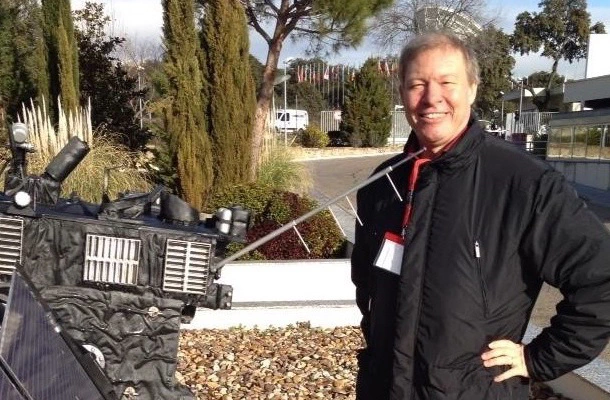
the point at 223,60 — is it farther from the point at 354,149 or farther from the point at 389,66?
the point at 389,66

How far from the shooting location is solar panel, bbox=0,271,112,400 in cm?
138

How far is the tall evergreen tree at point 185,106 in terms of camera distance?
8.56m

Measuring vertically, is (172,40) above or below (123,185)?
above

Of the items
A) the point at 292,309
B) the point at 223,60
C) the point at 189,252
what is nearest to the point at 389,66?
the point at 223,60

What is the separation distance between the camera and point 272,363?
196 inches

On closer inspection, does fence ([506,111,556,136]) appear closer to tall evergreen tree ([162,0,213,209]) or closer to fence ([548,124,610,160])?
fence ([548,124,610,160])

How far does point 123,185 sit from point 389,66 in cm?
3523

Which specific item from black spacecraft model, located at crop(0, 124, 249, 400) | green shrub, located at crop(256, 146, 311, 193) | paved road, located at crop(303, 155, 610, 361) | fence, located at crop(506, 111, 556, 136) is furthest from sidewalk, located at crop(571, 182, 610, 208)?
fence, located at crop(506, 111, 556, 136)

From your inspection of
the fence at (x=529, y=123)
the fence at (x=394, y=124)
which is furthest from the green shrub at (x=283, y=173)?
the fence at (x=529, y=123)

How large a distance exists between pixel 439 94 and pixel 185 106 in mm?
6918

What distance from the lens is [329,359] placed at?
199 inches

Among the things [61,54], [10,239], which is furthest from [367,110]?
[10,239]

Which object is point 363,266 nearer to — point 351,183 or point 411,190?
point 411,190

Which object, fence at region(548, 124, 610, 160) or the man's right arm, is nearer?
the man's right arm
